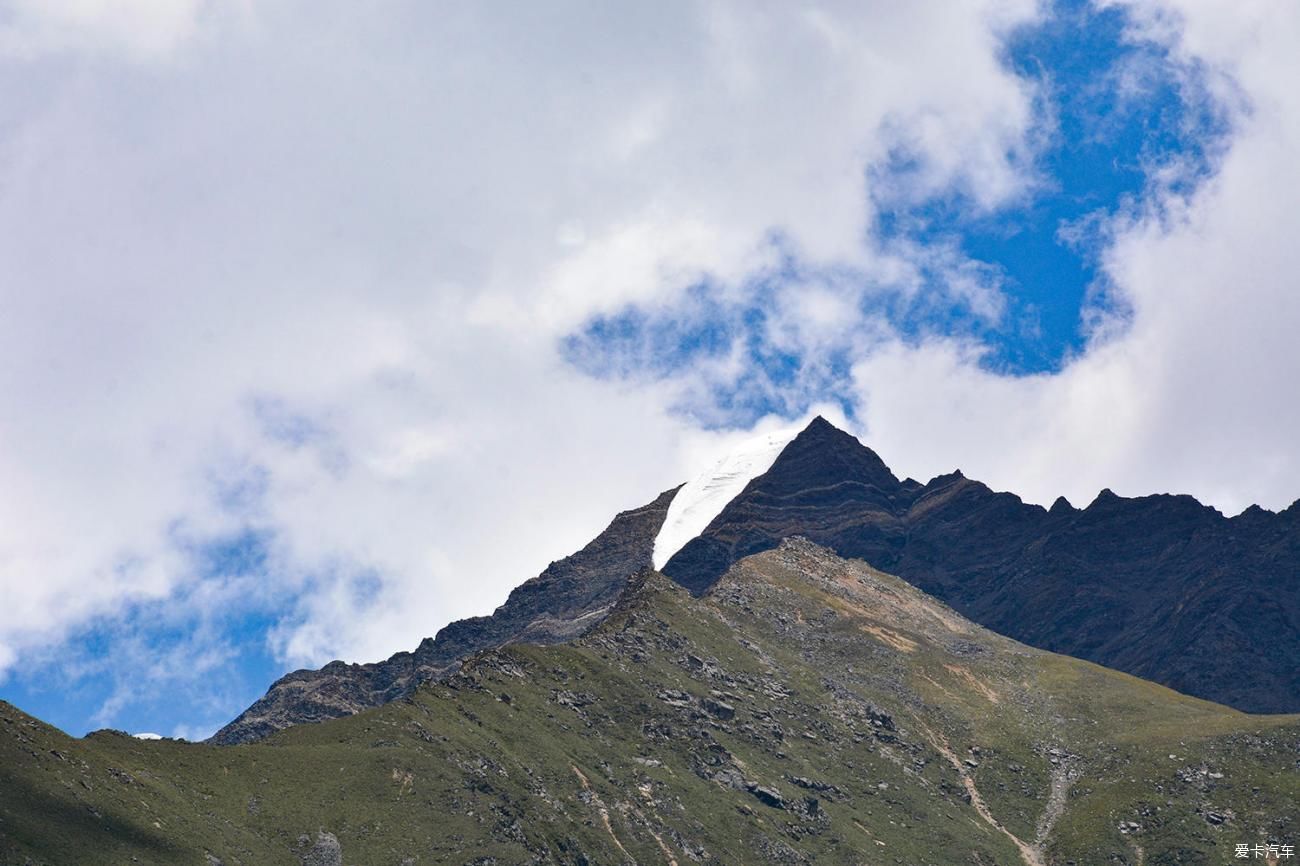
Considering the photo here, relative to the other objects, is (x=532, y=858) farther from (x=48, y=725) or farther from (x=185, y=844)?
(x=48, y=725)

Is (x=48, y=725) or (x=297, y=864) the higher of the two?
(x=48, y=725)

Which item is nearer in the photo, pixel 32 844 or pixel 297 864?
pixel 32 844

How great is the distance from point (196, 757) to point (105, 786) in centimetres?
2664

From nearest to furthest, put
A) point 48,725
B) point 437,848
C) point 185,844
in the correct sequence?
point 185,844
point 48,725
point 437,848

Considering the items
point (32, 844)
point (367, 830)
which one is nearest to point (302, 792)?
point (367, 830)

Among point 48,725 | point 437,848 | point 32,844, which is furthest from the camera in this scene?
point 437,848

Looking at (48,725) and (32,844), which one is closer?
(32,844)

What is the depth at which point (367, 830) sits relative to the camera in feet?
630

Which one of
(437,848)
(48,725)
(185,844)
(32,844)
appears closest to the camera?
(32,844)

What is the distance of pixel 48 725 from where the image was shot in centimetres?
18062

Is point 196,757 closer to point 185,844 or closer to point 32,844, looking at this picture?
point 185,844

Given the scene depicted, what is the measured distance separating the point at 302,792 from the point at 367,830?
484 inches

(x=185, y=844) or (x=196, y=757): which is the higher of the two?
(x=196, y=757)

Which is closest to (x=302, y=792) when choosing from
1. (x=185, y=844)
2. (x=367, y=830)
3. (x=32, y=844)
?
(x=367, y=830)
